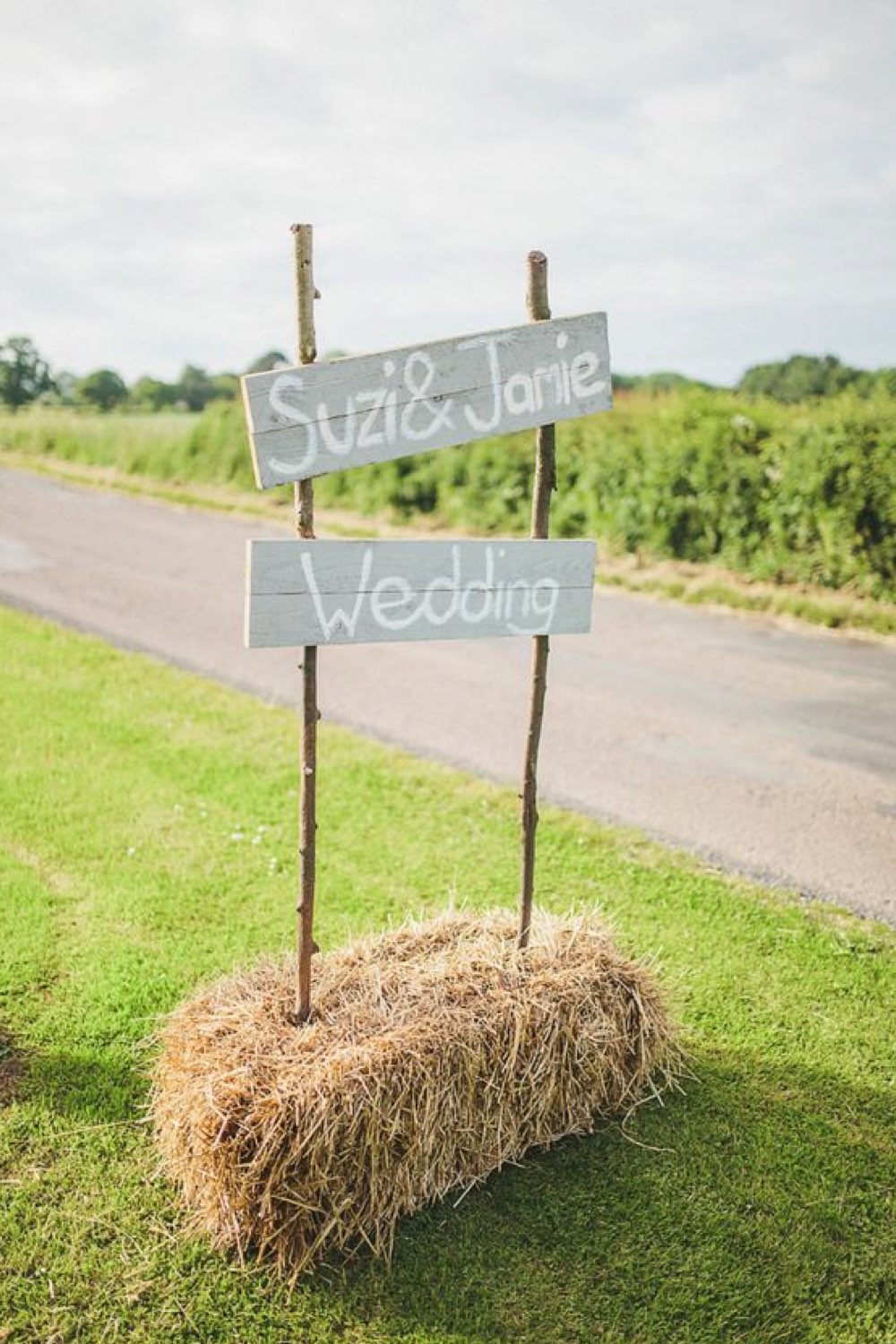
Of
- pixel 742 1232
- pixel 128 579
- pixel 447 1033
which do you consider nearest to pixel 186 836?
pixel 447 1033

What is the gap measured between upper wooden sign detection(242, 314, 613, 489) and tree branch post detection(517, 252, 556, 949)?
0.12 m

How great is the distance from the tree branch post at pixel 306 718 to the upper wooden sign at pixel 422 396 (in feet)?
0.34

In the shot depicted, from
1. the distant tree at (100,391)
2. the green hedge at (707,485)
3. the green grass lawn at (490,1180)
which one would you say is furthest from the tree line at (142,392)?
the green grass lawn at (490,1180)

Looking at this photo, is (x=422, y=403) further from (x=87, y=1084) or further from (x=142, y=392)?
(x=142, y=392)

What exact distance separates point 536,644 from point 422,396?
94cm

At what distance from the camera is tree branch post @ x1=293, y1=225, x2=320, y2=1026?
3.09m

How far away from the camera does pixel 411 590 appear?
3.29 m

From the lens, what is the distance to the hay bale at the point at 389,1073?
9.77 ft

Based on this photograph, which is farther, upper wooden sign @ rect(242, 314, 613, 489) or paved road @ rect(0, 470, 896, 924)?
paved road @ rect(0, 470, 896, 924)

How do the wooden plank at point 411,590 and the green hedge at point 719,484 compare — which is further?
the green hedge at point 719,484

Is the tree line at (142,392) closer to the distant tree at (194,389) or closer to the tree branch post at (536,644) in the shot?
the distant tree at (194,389)

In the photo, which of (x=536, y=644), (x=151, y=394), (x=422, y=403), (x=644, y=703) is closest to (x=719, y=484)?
(x=644, y=703)

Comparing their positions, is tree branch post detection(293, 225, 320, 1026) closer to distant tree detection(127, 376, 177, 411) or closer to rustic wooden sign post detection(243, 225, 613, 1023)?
rustic wooden sign post detection(243, 225, 613, 1023)

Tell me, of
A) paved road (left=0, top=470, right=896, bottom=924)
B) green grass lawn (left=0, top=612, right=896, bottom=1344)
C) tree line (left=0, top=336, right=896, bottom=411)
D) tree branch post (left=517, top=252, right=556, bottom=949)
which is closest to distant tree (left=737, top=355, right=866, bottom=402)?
tree line (left=0, top=336, right=896, bottom=411)
